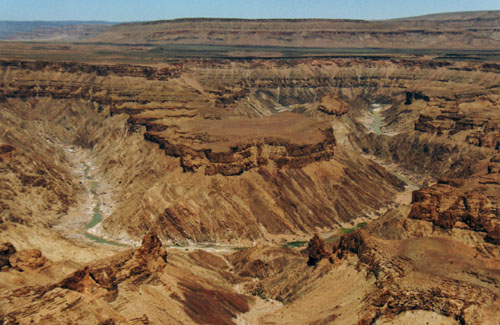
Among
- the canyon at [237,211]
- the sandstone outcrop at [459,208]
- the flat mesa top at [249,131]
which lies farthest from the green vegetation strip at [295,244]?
the flat mesa top at [249,131]

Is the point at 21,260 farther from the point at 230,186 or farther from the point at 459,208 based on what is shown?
the point at 459,208

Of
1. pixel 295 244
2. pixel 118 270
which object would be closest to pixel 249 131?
pixel 295 244

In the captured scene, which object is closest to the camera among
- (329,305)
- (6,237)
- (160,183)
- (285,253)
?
(329,305)

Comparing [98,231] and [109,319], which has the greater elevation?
[109,319]

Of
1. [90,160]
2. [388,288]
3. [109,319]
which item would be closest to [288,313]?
[388,288]

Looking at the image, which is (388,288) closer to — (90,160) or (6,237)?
(6,237)

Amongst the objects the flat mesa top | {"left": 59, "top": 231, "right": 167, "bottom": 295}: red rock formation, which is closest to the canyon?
{"left": 59, "top": 231, "right": 167, "bottom": 295}: red rock formation

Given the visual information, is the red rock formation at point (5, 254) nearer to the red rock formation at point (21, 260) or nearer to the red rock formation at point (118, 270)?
the red rock formation at point (21, 260)
